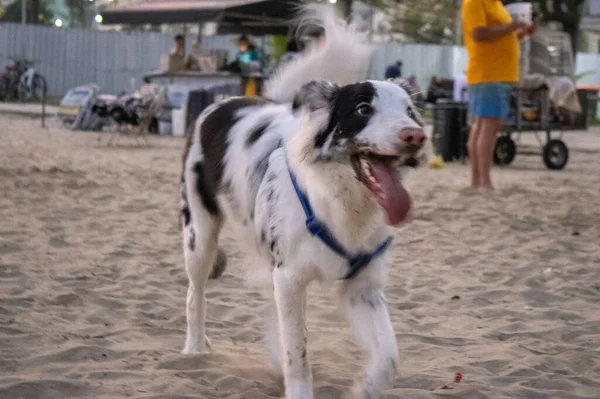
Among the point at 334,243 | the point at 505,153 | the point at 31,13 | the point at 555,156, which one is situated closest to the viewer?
the point at 334,243

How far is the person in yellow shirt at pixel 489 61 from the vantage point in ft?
29.0

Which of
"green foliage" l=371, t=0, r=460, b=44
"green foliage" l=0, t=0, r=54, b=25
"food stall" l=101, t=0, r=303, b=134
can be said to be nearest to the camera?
"food stall" l=101, t=0, r=303, b=134

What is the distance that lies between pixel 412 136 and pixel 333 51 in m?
1.24

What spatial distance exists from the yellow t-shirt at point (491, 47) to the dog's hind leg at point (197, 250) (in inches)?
209

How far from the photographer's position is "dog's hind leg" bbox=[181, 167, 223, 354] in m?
4.23

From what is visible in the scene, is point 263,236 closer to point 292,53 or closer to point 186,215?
point 186,215

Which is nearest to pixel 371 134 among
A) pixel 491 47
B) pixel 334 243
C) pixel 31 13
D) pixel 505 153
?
pixel 334 243

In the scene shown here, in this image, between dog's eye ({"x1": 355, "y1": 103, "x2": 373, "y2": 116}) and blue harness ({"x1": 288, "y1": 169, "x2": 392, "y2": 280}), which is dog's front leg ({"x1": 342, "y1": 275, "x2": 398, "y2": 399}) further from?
dog's eye ({"x1": 355, "y1": 103, "x2": 373, "y2": 116})

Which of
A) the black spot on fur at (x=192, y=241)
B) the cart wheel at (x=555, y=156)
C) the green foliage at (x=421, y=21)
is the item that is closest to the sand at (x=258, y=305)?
the black spot on fur at (x=192, y=241)

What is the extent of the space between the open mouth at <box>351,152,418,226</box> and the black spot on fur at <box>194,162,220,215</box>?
1177 millimetres

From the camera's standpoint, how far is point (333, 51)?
4.10 m

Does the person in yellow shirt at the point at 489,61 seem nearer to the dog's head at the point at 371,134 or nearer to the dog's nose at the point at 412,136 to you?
the dog's head at the point at 371,134

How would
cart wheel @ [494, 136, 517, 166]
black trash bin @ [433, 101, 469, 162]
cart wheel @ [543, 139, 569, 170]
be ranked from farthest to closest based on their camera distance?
1. black trash bin @ [433, 101, 469, 162]
2. cart wheel @ [494, 136, 517, 166]
3. cart wheel @ [543, 139, 569, 170]

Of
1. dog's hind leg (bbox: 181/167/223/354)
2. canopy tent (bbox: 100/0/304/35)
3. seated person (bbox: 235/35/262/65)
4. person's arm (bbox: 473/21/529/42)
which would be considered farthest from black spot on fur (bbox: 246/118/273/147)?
canopy tent (bbox: 100/0/304/35)
